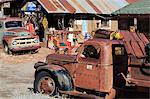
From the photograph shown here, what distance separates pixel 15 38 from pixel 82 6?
8.90m

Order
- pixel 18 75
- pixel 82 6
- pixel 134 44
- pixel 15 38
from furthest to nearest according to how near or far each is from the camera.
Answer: pixel 82 6 < pixel 15 38 < pixel 18 75 < pixel 134 44

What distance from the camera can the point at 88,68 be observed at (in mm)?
11023

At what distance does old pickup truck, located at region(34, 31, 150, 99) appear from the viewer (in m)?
9.92

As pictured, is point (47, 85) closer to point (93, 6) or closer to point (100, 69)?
point (100, 69)

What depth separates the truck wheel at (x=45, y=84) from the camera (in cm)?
1173

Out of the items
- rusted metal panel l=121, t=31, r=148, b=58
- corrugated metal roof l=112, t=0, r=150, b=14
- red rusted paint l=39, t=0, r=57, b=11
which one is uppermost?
red rusted paint l=39, t=0, r=57, b=11

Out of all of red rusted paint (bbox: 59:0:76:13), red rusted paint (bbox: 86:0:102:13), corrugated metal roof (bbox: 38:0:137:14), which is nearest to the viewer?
corrugated metal roof (bbox: 38:0:137:14)

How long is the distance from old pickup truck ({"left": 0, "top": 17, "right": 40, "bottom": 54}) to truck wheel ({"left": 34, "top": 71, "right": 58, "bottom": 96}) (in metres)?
12.2

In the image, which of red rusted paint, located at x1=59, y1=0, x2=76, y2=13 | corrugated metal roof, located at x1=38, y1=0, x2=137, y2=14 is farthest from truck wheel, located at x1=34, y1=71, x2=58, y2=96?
red rusted paint, located at x1=59, y1=0, x2=76, y2=13

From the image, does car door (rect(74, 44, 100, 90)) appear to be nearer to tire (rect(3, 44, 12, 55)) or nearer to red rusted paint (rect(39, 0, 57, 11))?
tire (rect(3, 44, 12, 55))

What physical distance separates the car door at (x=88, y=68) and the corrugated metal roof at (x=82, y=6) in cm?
1684

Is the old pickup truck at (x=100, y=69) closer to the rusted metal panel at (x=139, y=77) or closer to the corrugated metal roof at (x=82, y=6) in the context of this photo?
the rusted metal panel at (x=139, y=77)

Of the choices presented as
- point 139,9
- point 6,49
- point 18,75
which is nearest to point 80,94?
point 18,75

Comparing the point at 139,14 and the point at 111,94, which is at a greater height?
the point at 139,14
